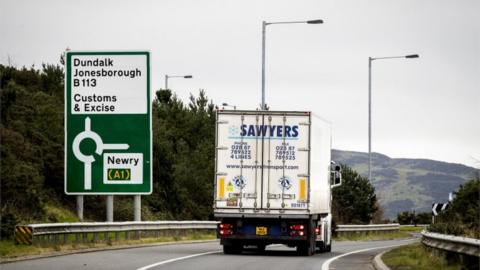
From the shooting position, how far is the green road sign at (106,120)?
3525 centimetres

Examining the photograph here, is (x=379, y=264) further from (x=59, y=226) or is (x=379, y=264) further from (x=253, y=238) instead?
(x=59, y=226)

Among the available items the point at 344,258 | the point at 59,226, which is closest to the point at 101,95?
the point at 59,226

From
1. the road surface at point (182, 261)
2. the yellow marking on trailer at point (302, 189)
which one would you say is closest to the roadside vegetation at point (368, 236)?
the road surface at point (182, 261)

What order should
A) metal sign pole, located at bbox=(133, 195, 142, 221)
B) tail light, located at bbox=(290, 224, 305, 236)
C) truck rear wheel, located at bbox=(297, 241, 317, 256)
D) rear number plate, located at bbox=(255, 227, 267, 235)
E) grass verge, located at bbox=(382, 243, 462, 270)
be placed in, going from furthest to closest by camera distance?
metal sign pole, located at bbox=(133, 195, 142, 221) < truck rear wheel, located at bbox=(297, 241, 317, 256) < rear number plate, located at bbox=(255, 227, 267, 235) < tail light, located at bbox=(290, 224, 305, 236) < grass verge, located at bbox=(382, 243, 462, 270)

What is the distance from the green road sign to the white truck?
494cm

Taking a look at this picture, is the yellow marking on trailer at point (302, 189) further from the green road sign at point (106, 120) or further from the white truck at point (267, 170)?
the green road sign at point (106, 120)

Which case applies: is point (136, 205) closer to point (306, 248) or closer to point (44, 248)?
point (306, 248)

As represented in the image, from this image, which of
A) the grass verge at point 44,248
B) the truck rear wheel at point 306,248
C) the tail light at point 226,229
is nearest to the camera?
the grass verge at point 44,248

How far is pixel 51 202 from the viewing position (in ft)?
154

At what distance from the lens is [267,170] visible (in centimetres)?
3109

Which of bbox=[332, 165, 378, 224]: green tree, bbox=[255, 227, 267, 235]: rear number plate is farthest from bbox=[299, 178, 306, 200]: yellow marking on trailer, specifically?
bbox=[332, 165, 378, 224]: green tree

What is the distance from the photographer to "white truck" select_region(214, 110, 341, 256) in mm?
31000

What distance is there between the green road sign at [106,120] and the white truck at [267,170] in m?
4.94

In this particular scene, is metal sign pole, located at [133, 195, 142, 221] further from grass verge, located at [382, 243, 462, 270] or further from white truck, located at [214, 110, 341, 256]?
grass verge, located at [382, 243, 462, 270]
